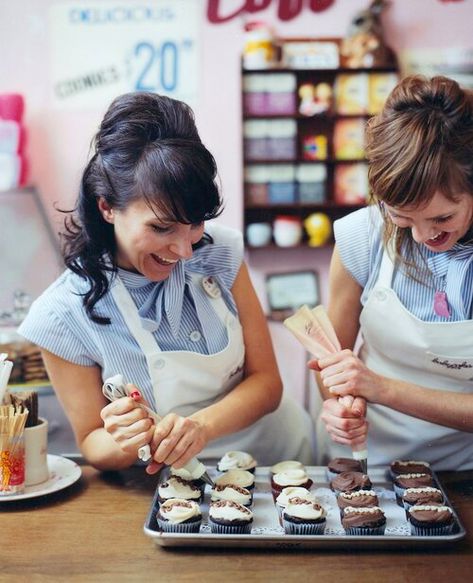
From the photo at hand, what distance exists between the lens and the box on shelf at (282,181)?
190 inches

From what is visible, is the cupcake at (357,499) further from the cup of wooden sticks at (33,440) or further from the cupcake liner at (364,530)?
the cup of wooden sticks at (33,440)

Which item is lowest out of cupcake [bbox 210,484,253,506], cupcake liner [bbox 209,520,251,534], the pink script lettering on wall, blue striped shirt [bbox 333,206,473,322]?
cupcake [bbox 210,484,253,506]

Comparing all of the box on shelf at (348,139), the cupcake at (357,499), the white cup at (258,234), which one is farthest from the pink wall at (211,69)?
the cupcake at (357,499)

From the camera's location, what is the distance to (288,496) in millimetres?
1720

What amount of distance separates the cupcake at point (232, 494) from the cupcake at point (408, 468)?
36 cm

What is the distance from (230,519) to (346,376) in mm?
441

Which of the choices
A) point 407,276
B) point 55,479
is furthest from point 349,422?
Result: point 55,479

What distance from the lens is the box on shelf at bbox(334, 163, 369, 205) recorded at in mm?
4863

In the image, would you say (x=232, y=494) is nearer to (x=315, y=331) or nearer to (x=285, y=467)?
(x=285, y=467)

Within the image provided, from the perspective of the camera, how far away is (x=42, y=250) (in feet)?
16.0

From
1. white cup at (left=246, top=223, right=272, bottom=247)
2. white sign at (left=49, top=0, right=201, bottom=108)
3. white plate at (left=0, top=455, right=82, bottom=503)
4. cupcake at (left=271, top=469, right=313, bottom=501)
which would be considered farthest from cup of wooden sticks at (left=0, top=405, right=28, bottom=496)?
white sign at (left=49, top=0, right=201, bottom=108)

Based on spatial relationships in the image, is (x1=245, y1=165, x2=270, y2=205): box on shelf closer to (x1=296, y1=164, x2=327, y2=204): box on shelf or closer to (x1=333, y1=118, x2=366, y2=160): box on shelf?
(x1=296, y1=164, x2=327, y2=204): box on shelf

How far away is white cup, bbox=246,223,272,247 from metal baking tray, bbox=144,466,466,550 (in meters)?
3.05

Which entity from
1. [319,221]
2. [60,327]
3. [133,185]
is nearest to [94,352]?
[60,327]
